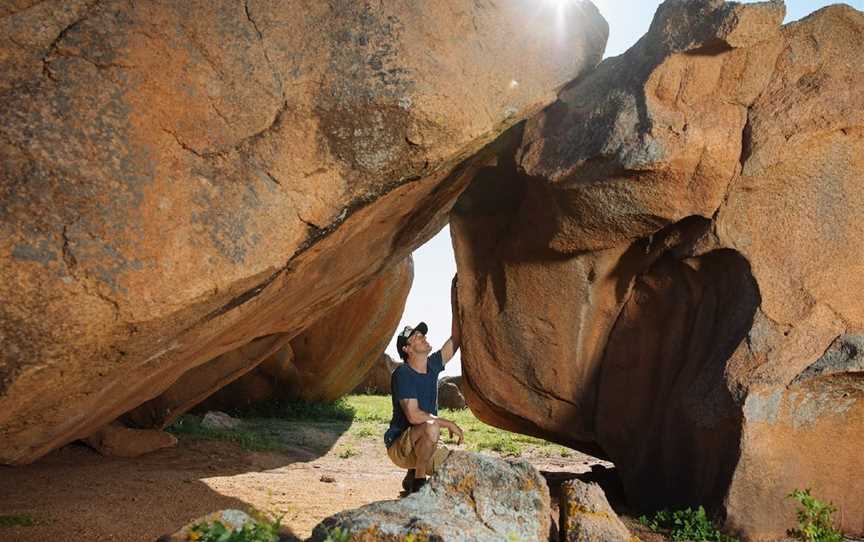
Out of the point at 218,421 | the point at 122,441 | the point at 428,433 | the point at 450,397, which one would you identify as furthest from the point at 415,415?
the point at 450,397

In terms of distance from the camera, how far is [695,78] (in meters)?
4.85

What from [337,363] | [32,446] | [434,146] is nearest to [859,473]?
[434,146]

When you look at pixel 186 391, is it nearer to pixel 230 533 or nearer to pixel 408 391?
pixel 408 391

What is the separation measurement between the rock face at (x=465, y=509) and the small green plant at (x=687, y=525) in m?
1.89

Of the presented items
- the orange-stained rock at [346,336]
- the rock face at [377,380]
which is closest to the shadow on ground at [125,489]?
the orange-stained rock at [346,336]

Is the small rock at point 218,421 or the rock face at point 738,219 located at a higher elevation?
the rock face at point 738,219

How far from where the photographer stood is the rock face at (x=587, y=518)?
3.25 metres

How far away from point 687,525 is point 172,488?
365 centimetres

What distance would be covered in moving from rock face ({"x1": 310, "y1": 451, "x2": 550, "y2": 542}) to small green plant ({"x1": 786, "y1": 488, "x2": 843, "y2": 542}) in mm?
2146

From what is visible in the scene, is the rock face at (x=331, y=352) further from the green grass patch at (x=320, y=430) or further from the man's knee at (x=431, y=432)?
the man's knee at (x=431, y=432)

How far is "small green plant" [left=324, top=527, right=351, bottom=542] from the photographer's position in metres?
2.61

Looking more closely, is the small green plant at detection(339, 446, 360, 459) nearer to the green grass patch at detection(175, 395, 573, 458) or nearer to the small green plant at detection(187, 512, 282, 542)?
the green grass patch at detection(175, 395, 573, 458)

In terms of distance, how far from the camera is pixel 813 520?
180 inches

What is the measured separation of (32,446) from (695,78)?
4562 millimetres
